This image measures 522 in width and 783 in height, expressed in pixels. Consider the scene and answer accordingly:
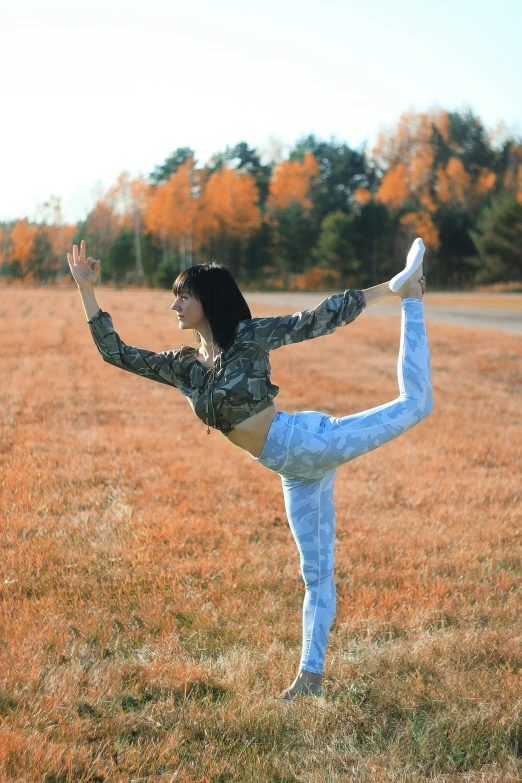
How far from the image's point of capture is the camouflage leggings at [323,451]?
349cm

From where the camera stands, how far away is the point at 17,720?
130 inches

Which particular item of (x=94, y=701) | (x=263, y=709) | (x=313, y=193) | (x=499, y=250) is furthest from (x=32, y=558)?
(x=313, y=193)

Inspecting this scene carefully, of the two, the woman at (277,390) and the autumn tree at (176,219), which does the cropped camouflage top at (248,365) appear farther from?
the autumn tree at (176,219)

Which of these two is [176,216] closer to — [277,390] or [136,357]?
[136,357]

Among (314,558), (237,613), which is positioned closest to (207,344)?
(314,558)

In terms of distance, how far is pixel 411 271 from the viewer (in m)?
3.56

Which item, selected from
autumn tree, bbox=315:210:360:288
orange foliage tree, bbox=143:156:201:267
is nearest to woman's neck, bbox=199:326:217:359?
orange foliage tree, bbox=143:156:201:267

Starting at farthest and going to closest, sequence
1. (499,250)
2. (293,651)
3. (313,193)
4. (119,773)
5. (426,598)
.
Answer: (313,193), (499,250), (426,598), (293,651), (119,773)

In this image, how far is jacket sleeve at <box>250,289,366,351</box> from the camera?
3.43m

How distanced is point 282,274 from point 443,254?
13.0 m

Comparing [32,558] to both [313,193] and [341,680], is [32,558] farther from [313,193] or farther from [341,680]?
[313,193]

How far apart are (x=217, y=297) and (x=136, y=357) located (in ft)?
1.57

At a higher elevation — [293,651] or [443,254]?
[443,254]

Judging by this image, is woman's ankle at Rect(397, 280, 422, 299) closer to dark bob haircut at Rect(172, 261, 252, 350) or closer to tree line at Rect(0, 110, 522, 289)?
dark bob haircut at Rect(172, 261, 252, 350)
